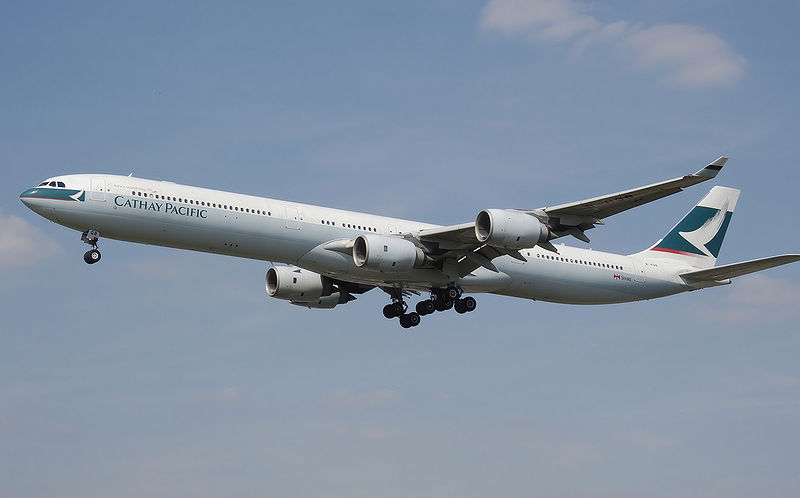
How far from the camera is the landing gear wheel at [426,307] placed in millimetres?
46500

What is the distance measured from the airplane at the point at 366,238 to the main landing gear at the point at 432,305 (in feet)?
0.15

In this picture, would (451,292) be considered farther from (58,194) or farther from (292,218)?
(58,194)

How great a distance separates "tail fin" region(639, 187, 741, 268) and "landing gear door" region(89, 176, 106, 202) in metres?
27.8

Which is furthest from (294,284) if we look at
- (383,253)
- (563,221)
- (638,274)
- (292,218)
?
(638,274)

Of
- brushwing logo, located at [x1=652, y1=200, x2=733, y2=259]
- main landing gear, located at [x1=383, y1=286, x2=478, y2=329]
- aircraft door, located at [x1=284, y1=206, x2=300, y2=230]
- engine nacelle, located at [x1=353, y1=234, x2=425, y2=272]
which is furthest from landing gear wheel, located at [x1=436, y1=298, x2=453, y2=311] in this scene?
brushwing logo, located at [x1=652, y1=200, x2=733, y2=259]

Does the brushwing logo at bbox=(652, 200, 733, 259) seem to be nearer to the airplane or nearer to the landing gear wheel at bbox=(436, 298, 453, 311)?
the airplane

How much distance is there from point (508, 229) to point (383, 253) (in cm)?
509

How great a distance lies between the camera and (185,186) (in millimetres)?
41219

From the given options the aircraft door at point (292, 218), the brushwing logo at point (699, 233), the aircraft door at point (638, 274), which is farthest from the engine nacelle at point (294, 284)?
the brushwing logo at point (699, 233)

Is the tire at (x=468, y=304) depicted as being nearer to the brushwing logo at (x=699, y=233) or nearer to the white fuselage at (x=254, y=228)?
the white fuselage at (x=254, y=228)

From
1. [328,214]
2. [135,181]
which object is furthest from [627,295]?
[135,181]

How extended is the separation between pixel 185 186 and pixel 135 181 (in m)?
1.94

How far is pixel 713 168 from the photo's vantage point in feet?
116

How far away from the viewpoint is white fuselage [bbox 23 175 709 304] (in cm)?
3966
